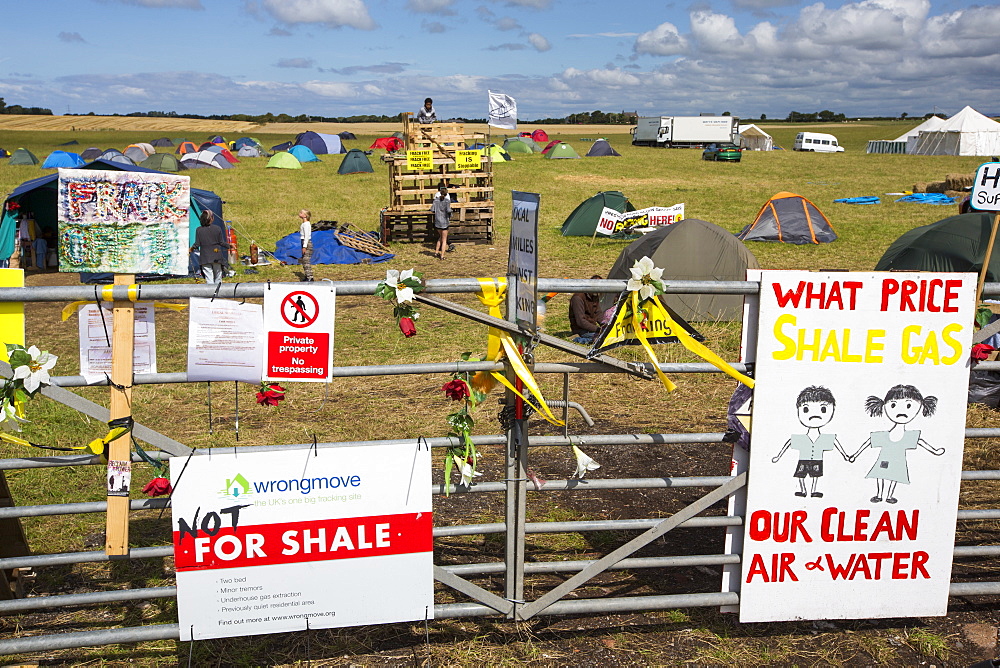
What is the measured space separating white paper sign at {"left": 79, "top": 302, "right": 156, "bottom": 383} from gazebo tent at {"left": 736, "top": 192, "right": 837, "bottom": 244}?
A: 18.9 meters

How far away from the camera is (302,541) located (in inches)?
146

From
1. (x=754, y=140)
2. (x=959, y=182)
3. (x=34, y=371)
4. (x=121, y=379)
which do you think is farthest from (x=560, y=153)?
(x=34, y=371)

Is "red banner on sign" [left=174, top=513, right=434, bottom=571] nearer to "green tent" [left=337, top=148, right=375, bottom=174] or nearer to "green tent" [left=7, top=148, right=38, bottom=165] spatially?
"green tent" [left=337, top=148, right=375, bottom=174]

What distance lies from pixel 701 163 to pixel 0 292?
49860 millimetres

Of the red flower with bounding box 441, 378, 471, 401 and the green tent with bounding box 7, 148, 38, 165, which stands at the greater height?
the green tent with bounding box 7, 148, 38, 165

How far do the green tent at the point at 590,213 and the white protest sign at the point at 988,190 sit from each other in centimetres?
1712

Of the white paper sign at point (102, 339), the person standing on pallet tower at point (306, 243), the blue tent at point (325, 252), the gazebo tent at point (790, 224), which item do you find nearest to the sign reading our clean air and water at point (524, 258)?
the white paper sign at point (102, 339)

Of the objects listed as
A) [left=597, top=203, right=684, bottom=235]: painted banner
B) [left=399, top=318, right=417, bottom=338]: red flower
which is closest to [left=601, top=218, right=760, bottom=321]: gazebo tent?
[left=597, top=203, right=684, bottom=235]: painted banner

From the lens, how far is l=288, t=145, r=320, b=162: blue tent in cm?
5062

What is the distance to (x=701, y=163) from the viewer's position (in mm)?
50031

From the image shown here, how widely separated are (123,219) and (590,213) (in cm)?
1133

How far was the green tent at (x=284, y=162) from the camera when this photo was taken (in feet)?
146

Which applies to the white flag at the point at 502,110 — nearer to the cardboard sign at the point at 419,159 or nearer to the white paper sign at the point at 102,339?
the cardboard sign at the point at 419,159

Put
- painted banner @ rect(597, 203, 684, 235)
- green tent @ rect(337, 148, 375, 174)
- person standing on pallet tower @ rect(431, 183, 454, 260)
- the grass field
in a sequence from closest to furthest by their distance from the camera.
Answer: the grass field → painted banner @ rect(597, 203, 684, 235) → person standing on pallet tower @ rect(431, 183, 454, 260) → green tent @ rect(337, 148, 375, 174)
